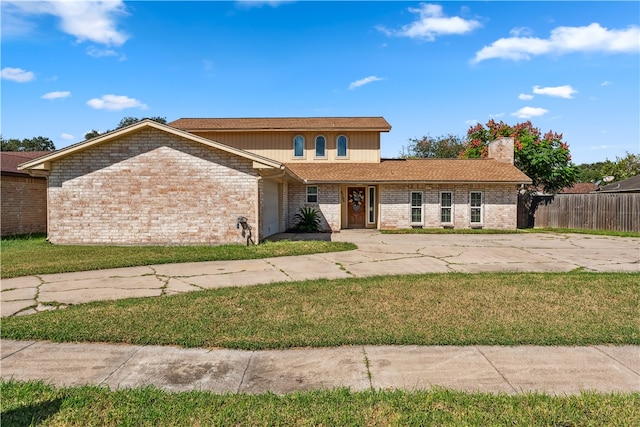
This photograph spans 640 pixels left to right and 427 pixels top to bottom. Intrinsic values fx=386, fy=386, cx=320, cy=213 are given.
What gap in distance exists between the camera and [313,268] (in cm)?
877

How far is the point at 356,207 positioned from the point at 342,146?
136 inches

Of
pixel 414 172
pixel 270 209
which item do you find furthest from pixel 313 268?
pixel 414 172

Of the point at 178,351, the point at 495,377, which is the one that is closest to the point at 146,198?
the point at 178,351

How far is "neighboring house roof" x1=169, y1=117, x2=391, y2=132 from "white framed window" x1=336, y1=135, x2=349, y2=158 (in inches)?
28.8

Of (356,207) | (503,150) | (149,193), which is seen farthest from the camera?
(503,150)

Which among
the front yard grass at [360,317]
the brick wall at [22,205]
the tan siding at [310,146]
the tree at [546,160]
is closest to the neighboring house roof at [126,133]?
the brick wall at [22,205]

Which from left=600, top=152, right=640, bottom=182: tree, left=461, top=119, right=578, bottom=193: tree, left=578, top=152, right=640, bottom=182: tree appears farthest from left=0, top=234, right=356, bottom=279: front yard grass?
left=600, top=152, right=640, bottom=182: tree

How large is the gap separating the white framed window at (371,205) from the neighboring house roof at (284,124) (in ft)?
10.7

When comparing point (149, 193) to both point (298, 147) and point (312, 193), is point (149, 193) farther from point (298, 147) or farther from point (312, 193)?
point (298, 147)

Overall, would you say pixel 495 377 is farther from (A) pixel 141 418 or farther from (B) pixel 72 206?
(B) pixel 72 206

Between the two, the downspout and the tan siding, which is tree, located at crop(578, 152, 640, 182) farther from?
the downspout

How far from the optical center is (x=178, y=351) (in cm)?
412

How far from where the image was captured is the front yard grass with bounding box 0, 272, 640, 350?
4.35 meters

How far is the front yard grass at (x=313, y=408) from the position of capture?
2.76 metres
